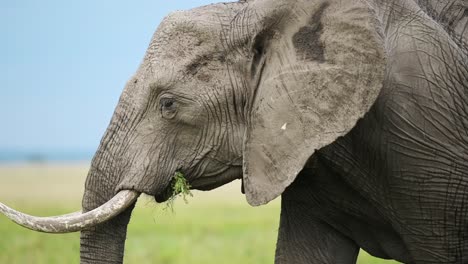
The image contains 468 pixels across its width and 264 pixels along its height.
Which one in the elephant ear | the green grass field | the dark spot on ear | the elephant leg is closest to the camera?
the elephant ear

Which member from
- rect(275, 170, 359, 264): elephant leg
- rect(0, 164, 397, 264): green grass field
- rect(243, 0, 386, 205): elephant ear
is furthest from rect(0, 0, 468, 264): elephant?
rect(0, 164, 397, 264): green grass field

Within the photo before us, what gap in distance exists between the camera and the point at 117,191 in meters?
6.47

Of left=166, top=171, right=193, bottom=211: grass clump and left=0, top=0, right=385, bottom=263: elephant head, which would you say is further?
left=166, top=171, right=193, bottom=211: grass clump

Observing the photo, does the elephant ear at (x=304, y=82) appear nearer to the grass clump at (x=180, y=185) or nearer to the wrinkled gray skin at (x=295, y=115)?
the wrinkled gray skin at (x=295, y=115)

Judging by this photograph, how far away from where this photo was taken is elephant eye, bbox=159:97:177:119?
21.4 feet

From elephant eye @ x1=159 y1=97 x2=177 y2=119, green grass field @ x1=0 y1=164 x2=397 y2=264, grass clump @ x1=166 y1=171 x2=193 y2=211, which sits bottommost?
green grass field @ x1=0 y1=164 x2=397 y2=264

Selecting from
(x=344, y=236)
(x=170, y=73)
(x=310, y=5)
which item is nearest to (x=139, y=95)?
(x=170, y=73)

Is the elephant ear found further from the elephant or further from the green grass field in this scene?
the green grass field

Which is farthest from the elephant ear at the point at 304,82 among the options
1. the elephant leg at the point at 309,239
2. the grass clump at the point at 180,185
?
the elephant leg at the point at 309,239

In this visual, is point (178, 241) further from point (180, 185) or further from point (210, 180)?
point (180, 185)

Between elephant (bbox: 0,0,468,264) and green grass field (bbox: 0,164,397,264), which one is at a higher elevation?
elephant (bbox: 0,0,468,264)

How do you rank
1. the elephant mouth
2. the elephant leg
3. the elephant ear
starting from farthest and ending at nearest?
1. the elephant leg
2. the elephant mouth
3. the elephant ear

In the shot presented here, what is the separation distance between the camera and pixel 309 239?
24.1ft

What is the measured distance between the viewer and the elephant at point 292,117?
6359 millimetres
